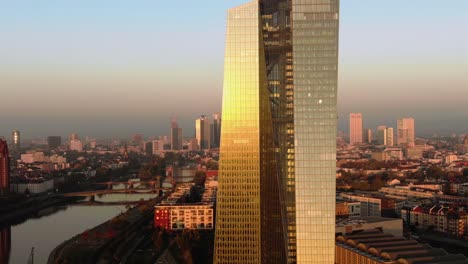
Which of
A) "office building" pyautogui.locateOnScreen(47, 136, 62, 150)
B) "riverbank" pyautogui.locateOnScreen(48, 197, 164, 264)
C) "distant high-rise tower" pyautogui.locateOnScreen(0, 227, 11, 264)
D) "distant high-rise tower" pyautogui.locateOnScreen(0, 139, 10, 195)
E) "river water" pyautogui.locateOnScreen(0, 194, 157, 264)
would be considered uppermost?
"office building" pyautogui.locateOnScreen(47, 136, 62, 150)

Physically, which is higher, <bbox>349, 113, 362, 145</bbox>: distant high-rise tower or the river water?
<bbox>349, 113, 362, 145</bbox>: distant high-rise tower

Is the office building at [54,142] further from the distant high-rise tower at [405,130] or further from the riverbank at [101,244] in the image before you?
the riverbank at [101,244]

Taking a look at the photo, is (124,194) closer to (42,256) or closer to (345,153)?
(42,256)

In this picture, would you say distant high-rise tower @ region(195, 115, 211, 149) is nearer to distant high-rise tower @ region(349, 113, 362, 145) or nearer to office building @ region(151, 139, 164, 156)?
office building @ region(151, 139, 164, 156)

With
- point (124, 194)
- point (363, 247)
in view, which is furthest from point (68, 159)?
point (363, 247)

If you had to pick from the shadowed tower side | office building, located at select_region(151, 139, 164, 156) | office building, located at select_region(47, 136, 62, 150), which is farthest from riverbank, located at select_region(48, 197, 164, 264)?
office building, located at select_region(47, 136, 62, 150)

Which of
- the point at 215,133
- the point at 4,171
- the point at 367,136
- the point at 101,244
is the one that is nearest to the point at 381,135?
the point at 367,136

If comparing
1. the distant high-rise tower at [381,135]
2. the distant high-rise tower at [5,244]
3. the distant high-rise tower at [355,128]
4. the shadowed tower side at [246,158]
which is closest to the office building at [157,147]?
the distant high-rise tower at [355,128]
